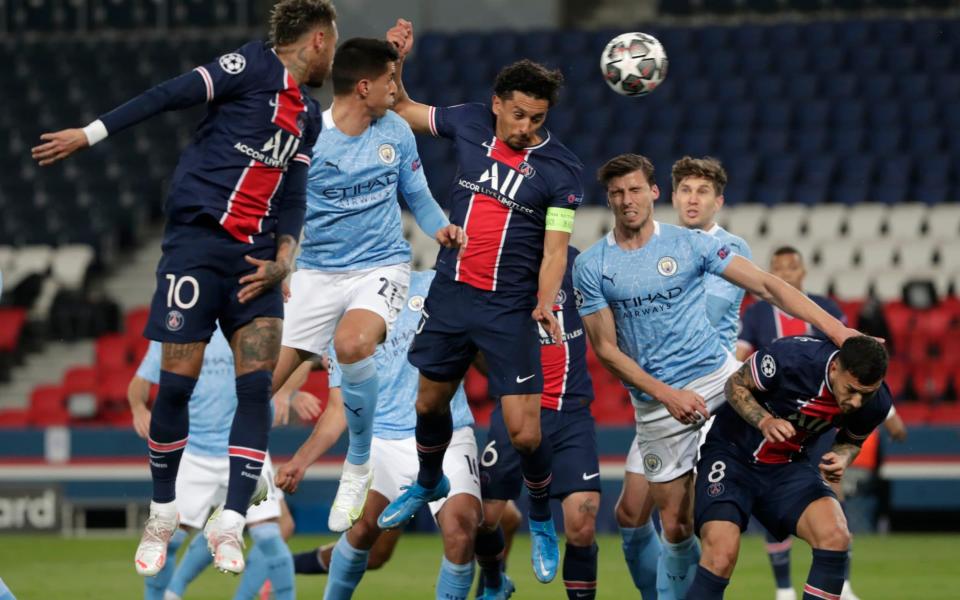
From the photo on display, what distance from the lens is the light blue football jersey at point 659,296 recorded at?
8719mm

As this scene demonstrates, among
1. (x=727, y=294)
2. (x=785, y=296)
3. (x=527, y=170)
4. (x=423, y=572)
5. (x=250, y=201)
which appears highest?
(x=527, y=170)

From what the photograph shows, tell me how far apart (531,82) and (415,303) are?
2.33 meters

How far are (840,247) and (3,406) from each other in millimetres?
10621

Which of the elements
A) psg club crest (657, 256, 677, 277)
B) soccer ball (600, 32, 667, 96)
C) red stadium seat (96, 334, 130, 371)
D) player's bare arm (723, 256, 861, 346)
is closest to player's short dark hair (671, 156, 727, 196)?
soccer ball (600, 32, 667, 96)

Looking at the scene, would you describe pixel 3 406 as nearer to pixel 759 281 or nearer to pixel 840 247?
pixel 840 247

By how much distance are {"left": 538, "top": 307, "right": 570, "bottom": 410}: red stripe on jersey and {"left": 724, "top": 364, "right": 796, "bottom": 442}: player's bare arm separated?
1.07 m

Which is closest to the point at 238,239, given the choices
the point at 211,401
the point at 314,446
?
the point at 314,446

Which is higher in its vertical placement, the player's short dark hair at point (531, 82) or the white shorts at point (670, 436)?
the player's short dark hair at point (531, 82)

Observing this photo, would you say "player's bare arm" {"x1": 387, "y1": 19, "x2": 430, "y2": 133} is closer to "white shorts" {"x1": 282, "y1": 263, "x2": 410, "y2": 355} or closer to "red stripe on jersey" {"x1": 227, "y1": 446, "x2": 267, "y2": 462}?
"white shorts" {"x1": 282, "y1": 263, "x2": 410, "y2": 355}

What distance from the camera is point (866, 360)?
7.66 meters

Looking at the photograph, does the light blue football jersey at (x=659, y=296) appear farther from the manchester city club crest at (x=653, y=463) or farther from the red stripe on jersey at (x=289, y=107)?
the red stripe on jersey at (x=289, y=107)

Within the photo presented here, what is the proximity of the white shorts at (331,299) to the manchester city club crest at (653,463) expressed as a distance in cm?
171

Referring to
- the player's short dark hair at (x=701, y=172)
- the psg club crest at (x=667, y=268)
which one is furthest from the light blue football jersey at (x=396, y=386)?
the player's short dark hair at (x=701, y=172)

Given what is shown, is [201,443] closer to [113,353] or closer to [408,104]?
[408,104]
